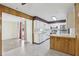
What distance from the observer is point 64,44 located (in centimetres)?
478

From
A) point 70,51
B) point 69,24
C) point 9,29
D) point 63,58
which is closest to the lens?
point 63,58

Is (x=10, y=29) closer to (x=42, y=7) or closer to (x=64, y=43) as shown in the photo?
(x=42, y=7)

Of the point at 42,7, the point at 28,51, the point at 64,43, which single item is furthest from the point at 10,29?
the point at 64,43

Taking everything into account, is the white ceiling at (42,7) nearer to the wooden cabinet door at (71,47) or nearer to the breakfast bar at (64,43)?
the breakfast bar at (64,43)

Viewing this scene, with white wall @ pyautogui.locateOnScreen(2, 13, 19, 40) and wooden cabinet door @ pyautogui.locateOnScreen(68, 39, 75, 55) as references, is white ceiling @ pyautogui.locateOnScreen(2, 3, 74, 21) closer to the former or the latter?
wooden cabinet door @ pyautogui.locateOnScreen(68, 39, 75, 55)

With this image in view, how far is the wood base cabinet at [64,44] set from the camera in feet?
14.2

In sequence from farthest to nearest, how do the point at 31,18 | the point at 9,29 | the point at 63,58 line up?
the point at 9,29
the point at 31,18
the point at 63,58

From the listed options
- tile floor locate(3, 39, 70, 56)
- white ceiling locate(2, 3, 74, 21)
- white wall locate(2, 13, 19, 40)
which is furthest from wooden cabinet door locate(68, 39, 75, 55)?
white wall locate(2, 13, 19, 40)

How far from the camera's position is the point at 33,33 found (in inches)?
290

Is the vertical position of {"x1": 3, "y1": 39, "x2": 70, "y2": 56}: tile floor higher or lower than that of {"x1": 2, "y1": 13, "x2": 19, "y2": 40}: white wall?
lower

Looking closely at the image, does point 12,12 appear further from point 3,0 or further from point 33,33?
point 3,0

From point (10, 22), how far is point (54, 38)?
7.19 m

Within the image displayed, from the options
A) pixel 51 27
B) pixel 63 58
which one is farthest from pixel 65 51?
pixel 51 27

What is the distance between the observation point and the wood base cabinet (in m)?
4.34
